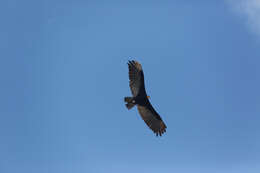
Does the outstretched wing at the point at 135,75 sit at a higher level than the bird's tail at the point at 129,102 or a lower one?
higher

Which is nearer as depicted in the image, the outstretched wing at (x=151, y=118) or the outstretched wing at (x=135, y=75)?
the outstretched wing at (x=135, y=75)

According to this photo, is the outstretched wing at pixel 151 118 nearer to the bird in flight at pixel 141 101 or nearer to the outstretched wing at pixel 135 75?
the bird in flight at pixel 141 101

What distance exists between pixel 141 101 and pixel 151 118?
1675 mm

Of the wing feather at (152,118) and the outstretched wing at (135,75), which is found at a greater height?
the outstretched wing at (135,75)

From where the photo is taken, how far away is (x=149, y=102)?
34.4m

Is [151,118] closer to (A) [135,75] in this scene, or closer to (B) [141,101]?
(B) [141,101]

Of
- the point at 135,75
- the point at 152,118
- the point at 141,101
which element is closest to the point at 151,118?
the point at 152,118

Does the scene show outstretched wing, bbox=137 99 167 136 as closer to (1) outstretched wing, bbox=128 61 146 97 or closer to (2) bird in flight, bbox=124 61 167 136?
(2) bird in flight, bbox=124 61 167 136

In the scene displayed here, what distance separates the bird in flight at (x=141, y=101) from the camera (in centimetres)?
3319

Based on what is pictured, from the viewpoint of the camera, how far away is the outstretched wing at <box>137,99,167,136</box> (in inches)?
1348

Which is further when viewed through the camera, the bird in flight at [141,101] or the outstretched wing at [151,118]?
the outstretched wing at [151,118]

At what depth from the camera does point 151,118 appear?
34.6 metres

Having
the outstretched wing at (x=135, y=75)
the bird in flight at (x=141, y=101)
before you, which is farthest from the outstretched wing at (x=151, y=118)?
the outstretched wing at (x=135, y=75)

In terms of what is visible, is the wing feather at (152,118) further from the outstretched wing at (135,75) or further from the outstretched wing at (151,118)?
the outstretched wing at (135,75)
